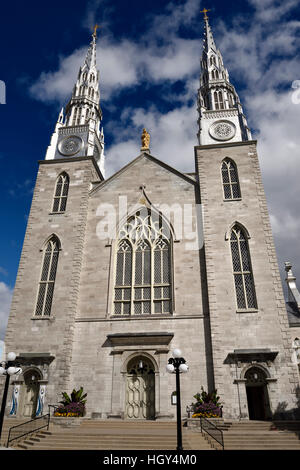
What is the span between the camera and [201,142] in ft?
84.8

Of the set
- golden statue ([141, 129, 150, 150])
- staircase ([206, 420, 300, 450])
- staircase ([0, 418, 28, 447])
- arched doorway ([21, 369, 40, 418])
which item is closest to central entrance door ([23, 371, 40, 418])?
arched doorway ([21, 369, 40, 418])

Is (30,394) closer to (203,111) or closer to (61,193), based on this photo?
(61,193)

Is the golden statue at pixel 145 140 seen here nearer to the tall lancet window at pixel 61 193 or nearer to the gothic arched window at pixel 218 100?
the gothic arched window at pixel 218 100

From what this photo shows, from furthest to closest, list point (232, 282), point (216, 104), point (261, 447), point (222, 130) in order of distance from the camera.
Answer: point (216, 104), point (222, 130), point (232, 282), point (261, 447)

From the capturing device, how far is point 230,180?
78.2 ft

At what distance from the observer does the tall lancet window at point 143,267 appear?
20.8m

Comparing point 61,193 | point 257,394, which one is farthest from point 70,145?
point 257,394

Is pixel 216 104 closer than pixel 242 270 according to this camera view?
No

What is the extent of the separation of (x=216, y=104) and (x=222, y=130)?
3.74 m

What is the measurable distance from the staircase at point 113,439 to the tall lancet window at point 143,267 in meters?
6.75

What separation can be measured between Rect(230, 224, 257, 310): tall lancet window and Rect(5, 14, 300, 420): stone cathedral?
6 cm
